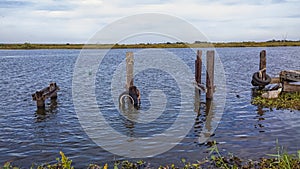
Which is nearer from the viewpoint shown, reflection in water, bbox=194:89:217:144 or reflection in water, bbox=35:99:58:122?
reflection in water, bbox=194:89:217:144

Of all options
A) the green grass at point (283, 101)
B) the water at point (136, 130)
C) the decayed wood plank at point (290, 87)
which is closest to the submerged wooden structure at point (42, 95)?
the water at point (136, 130)

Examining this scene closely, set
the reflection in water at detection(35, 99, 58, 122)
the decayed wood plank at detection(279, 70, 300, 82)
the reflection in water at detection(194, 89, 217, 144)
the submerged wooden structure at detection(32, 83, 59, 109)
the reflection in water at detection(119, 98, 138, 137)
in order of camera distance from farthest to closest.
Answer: the decayed wood plank at detection(279, 70, 300, 82), the submerged wooden structure at detection(32, 83, 59, 109), the reflection in water at detection(35, 99, 58, 122), the reflection in water at detection(119, 98, 138, 137), the reflection in water at detection(194, 89, 217, 144)

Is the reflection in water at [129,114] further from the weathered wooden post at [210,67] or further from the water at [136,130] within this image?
the weathered wooden post at [210,67]

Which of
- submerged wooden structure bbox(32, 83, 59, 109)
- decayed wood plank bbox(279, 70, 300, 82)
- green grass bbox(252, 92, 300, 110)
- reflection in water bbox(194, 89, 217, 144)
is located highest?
decayed wood plank bbox(279, 70, 300, 82)

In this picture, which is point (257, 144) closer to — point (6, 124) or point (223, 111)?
point (223, 111)

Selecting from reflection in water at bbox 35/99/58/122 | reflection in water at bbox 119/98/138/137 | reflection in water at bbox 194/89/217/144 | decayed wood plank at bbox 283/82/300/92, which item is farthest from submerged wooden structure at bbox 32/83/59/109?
decayed wood plank at bbox 283/82/300/92

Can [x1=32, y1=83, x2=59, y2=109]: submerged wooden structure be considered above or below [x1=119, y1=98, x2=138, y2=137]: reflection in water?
above

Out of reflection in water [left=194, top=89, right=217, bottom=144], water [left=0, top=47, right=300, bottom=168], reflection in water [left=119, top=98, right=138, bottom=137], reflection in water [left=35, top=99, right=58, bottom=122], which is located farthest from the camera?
reflection in water [left=35, top=99, right=58, bottom=122]

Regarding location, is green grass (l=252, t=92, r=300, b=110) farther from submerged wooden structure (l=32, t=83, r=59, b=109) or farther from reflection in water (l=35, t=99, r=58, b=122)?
submerged wooden structure (l=32, t=83, r=59, b=109)

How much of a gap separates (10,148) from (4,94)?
549 inches

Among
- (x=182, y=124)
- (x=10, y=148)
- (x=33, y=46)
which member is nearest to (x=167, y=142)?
(x=182, y=124)

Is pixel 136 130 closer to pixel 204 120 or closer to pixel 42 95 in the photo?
pixel 204 120

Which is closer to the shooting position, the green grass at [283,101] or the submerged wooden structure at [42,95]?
the green grass at [283,101]

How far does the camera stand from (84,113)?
57.7 ft
